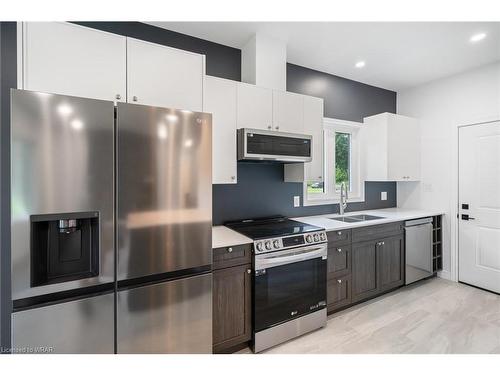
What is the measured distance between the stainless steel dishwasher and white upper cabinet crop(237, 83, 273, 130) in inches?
86.4

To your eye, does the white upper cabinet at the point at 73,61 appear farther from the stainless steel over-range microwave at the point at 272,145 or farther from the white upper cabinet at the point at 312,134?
the white upper cabinet at the point at 312,134

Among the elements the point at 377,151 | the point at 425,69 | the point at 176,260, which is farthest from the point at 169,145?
the point at 425,69

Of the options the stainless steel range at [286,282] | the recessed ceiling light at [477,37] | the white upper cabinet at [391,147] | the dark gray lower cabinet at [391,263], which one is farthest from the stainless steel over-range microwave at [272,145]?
the recessed ceiling light at [477,37]

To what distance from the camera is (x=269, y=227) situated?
229cm

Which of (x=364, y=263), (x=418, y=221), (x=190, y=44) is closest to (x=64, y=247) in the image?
(x=190, y=44)

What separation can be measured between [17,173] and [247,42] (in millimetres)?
2168

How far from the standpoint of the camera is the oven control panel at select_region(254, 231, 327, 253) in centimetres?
189

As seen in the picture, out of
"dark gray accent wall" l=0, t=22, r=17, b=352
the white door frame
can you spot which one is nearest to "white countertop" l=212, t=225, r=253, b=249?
"dark gray accent wall" l=0, t=22, r=17, b=352

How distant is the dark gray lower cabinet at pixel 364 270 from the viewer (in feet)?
8.29

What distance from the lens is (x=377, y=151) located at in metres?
3.36

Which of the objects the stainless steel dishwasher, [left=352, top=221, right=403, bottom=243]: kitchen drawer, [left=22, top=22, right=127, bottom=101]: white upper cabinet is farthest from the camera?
the stainless steel dishwasher

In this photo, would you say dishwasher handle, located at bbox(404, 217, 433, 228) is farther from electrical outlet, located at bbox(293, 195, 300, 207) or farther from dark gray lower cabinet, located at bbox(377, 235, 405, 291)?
electrical outlet, located at bbox(293, 195, 300, 207)

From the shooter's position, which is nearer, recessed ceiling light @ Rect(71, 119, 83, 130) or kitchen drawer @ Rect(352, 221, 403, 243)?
recessed ceiling light @ Rect(71, 119, 83, 130)

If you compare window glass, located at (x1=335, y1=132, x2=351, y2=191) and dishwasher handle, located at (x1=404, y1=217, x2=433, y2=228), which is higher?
window glass, located at (x1=335, y1=132, x2=351, y2=191)
